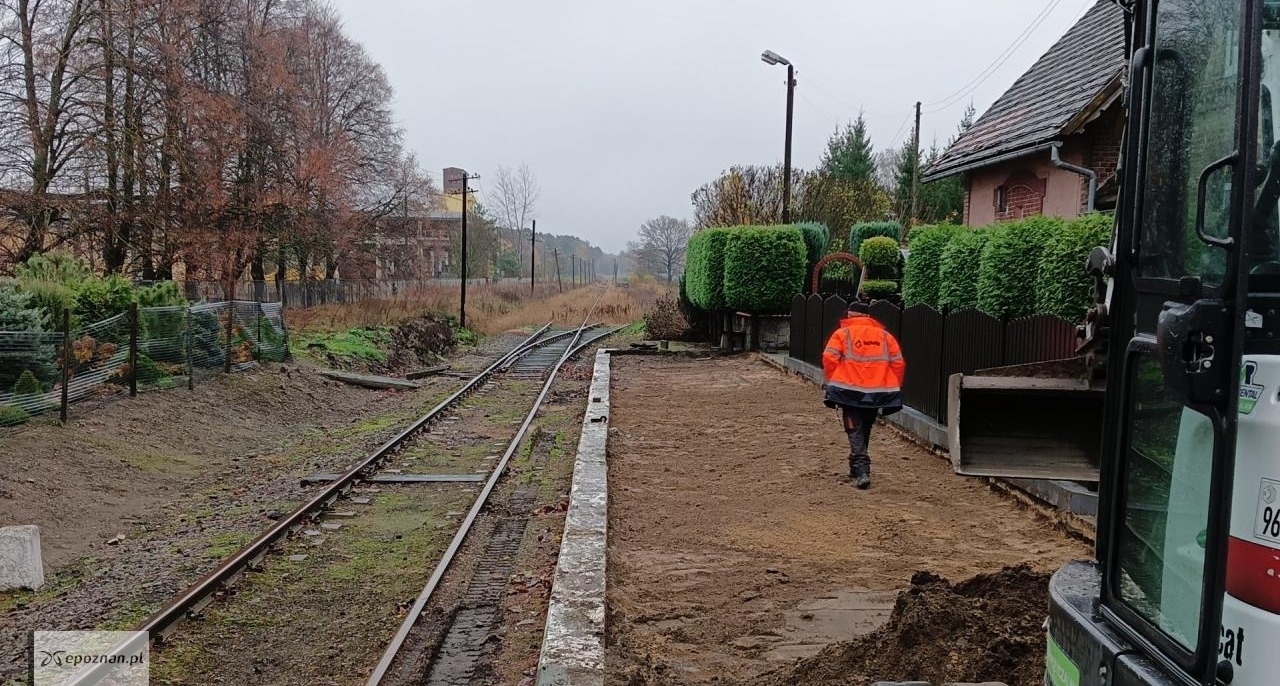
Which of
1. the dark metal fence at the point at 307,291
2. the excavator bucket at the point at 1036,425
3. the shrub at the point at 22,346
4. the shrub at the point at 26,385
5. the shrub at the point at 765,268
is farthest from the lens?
the dark metal fence at the point at 307,291

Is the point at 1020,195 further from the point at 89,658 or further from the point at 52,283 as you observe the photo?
the point at 52,283

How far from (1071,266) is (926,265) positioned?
404 centimetres

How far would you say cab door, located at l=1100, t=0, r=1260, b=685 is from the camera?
1.97 metres

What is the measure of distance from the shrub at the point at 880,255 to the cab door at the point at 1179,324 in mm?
15999

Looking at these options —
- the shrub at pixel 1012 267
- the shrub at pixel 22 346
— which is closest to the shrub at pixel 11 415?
the shrub at pixel 22 346

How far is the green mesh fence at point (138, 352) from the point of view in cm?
1148

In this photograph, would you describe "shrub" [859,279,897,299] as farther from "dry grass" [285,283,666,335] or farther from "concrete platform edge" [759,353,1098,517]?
"dry grass" [285,283,666,335]

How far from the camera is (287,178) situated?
30.9m

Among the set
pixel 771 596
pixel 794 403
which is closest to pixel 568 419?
pixel 794 403

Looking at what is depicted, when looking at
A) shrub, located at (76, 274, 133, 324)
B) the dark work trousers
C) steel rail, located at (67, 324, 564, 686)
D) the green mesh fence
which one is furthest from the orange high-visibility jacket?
shrub, located at (76, 274, 133, 324)

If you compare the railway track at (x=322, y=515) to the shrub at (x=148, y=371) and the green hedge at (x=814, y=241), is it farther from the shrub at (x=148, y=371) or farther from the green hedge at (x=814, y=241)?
the green hedge at (x=814, y=241)

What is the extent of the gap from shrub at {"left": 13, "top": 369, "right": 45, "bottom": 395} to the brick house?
507 inches

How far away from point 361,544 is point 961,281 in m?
7.59

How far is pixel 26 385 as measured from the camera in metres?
11.4
